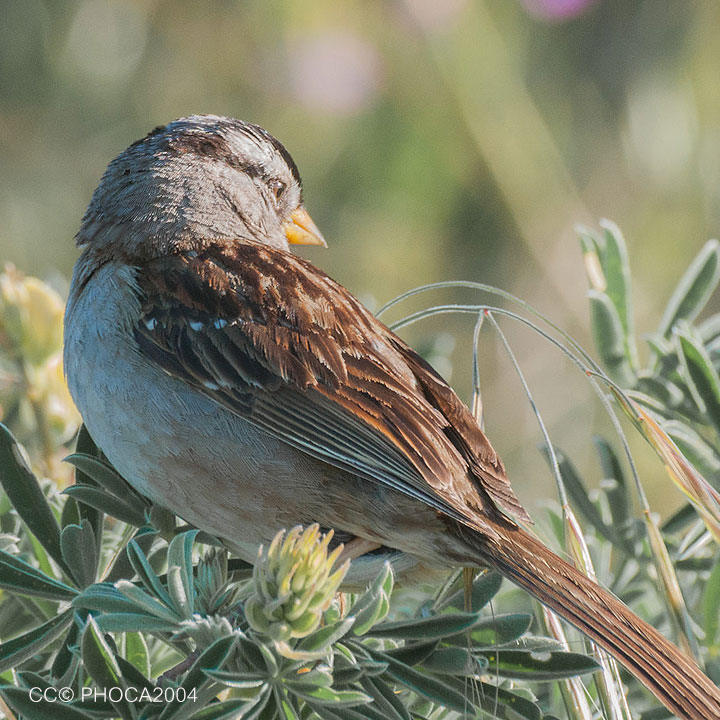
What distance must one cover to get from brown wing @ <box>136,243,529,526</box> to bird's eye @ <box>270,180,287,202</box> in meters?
0.57

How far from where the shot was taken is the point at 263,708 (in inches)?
52.3

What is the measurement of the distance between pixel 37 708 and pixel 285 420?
722mm

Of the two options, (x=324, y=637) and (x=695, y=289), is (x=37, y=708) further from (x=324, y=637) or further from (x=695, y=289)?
(x=695, y=289)

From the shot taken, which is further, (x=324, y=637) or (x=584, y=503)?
(x=584, y=503)

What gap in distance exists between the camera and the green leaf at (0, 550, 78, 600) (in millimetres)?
1502

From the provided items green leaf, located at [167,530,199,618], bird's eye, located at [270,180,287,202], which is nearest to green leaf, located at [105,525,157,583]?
green leaf, located at [167,530,199,618]

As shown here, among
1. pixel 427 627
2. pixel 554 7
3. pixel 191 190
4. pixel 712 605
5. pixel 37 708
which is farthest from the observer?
pixel 554 7

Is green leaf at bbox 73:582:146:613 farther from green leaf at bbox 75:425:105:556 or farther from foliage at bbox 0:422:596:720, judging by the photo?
green leaf at bbox 75:425:105:556

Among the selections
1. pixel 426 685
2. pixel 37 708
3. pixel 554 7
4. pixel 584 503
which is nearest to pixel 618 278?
pixel 584 503

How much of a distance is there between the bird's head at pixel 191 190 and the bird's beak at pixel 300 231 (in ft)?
0.10

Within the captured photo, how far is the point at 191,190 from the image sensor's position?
94.1 inches

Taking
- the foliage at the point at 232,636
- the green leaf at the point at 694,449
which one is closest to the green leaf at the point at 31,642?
the foliage at the point at 232,636

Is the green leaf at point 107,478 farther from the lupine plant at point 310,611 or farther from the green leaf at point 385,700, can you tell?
the green leaf at point 385,700

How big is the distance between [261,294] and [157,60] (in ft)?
9.06
